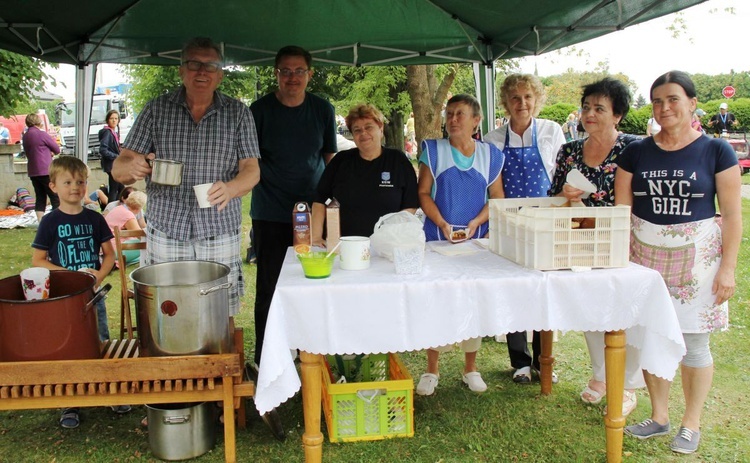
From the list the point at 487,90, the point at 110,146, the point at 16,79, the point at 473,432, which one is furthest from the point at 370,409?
the point at 16,79

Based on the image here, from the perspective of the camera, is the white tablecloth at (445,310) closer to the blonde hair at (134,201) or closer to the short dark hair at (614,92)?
the short dark hair at (614,92)

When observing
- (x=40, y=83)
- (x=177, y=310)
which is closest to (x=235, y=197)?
(x=177, y=310)

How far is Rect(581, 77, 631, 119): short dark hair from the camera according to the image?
9.29 feet

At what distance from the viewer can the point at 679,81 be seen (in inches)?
98.3

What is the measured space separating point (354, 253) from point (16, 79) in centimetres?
970

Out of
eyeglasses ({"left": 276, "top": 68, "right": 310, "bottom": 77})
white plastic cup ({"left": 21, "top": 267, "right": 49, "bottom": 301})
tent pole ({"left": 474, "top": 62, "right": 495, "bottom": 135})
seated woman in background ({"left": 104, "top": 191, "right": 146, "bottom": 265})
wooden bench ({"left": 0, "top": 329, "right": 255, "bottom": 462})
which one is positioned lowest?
wooden bench ({"left": 0, "top": 329, "right": 255, "bottom": 462})

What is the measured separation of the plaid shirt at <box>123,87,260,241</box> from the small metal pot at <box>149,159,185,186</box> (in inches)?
9.3

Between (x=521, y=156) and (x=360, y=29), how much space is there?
7.37 ft

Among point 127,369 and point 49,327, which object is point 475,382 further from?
point 49,327

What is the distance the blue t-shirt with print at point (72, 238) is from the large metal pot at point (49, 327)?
2.02ft

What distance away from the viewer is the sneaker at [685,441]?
8.80ft

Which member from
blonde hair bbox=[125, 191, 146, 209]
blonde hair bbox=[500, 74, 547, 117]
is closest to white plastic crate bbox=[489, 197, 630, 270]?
blonde hair bbox=[500, 74, 547, 117]

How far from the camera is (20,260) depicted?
23.0ft

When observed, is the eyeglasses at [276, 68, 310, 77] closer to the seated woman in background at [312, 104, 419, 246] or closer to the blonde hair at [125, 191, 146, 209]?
the seated woman in background at [312, 104, 419, 246]
